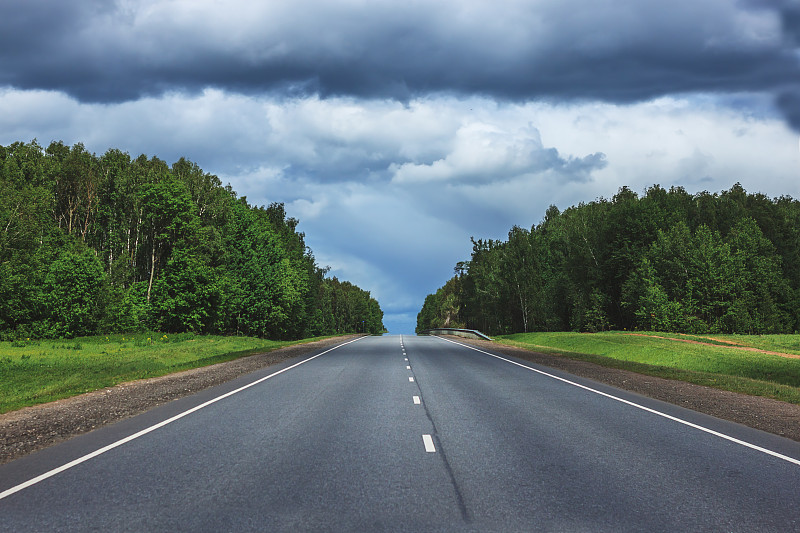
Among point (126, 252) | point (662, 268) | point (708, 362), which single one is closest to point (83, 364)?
point (708, 362)

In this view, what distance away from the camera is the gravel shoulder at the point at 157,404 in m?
9.16

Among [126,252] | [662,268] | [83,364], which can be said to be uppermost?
[126,252]

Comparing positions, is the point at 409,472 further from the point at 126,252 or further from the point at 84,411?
the point at 126,252

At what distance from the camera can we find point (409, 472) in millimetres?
6414

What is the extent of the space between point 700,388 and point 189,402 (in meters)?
14.1

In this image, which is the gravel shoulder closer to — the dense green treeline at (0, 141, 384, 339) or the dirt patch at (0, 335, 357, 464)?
the dirt patch at (0, 335, 357, 464)

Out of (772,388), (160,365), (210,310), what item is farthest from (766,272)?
(160,365)

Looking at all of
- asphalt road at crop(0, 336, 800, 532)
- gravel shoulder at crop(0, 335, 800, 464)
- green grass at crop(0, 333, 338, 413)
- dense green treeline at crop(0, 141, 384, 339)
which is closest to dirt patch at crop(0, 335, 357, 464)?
gravel shoulder at crop(0, 335, 800, 464)

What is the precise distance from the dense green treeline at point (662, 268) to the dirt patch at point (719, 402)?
38301 mm

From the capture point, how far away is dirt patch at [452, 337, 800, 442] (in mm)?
10562

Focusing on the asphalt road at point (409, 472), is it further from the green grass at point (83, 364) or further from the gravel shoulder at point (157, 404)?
the green grass at point (83, 364)

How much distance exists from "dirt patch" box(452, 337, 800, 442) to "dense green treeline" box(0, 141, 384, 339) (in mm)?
34818

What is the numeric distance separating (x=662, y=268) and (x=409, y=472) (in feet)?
195

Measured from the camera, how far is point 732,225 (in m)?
72.6
